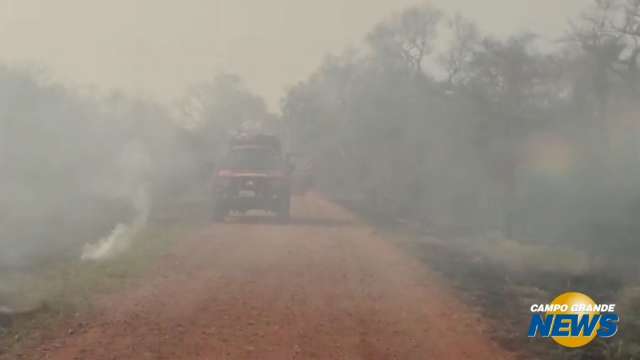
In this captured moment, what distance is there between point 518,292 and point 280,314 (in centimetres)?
365

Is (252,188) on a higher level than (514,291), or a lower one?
higher

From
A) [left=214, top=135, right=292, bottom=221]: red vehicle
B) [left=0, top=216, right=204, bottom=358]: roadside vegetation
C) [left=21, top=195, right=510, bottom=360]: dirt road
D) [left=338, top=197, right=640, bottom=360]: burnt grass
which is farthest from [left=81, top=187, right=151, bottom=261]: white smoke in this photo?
[left=338, top=197, right=640, bottom=360]: burnt grass

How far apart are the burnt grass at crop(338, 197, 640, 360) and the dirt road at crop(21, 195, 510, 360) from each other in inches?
10.9

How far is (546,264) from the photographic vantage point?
15.0 m

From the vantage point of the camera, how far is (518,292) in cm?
1135

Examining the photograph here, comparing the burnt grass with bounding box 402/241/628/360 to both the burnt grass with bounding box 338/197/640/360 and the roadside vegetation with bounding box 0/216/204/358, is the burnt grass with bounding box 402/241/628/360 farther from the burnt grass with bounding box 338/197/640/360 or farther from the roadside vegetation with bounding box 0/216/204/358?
the roadside vegetation with bounding box 0/216/204/358

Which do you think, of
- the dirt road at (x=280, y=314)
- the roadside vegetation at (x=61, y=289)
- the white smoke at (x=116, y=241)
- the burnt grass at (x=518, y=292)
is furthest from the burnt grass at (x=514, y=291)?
the white smoke at (x=116, y=241)

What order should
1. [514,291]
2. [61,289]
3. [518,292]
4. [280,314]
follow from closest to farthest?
[280,314] < [61,289] < [518,292] < [514,291]

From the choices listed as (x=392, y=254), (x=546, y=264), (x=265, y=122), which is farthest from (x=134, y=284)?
(x=265, y=122)

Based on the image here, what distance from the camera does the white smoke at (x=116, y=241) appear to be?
14545mm

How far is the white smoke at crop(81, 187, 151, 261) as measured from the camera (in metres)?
14.5

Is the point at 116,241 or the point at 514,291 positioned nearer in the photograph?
the point at 514,291

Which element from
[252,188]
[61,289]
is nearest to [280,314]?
[61,289]

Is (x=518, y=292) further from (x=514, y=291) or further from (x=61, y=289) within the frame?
(x=61, y=289)
